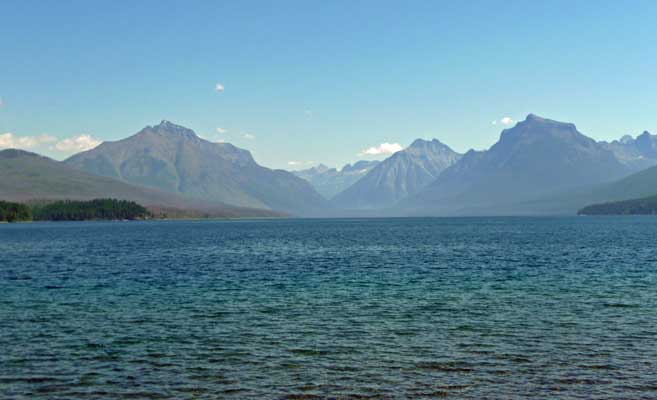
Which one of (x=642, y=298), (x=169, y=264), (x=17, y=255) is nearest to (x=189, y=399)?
(x=642, y=298)

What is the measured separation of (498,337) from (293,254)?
86956mm

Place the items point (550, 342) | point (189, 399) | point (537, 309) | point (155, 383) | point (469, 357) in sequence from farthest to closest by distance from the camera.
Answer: point (537, 309) < point (550, 342) < point (469, 357) < point (155, 383) < point (189, 399)

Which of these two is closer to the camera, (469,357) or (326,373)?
(326,373)

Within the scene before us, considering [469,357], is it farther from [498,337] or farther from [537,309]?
[537,309]

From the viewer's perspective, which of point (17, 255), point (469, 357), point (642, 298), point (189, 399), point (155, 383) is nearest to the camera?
point (189, 399)

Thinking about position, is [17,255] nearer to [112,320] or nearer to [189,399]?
[112,320]

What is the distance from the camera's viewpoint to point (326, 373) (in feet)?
119

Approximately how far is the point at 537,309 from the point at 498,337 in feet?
40.9

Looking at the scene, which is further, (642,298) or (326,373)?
(642,298)

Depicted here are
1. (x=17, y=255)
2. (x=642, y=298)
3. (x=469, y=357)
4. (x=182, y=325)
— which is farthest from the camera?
(x=17, y=255)

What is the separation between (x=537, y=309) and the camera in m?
55.2

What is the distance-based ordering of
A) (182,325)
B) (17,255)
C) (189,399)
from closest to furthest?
(189,399) < (182,325) < (17,255)

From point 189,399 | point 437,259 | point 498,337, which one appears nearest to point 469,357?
point 498,337

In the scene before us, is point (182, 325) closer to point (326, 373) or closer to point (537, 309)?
point (326, 373)
